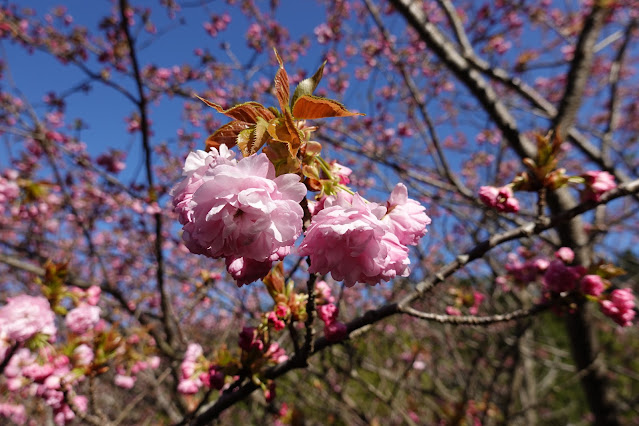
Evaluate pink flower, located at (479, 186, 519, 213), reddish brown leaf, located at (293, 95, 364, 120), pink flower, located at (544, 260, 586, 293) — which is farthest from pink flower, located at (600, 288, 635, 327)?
reddish brown leaf, located at (293, 95, 364, 120)

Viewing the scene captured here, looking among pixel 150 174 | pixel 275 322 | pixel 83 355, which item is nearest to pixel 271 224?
pixel 275 322

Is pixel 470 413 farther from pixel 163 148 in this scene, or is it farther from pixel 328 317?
pixel 163 148

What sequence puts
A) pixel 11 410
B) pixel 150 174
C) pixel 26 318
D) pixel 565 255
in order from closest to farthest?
pixel 565 255
pixel 26 318
pixel 150 174
pixel 11 410

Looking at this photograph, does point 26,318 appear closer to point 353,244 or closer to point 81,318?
point 81,318

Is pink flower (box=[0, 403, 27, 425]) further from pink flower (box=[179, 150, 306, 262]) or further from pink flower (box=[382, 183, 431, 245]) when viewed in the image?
pink flower (box=[382, 183, 431, 245])

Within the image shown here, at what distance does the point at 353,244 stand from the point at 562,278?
94cm

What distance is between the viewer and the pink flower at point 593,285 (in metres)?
1.18

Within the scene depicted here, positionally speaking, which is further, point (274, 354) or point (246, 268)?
point (274, 354)

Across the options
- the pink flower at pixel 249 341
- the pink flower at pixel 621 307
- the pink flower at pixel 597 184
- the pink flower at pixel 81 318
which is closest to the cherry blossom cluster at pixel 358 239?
the pink flower at pixel 249 341

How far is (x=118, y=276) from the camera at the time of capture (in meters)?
5.93

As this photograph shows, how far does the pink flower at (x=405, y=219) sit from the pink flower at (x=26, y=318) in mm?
1744

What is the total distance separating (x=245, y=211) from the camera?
655 millimetres

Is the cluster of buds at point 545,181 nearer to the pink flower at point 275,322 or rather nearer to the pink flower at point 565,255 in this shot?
the pink flower at point 565,255

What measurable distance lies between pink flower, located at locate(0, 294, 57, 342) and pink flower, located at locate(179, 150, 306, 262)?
148cm
